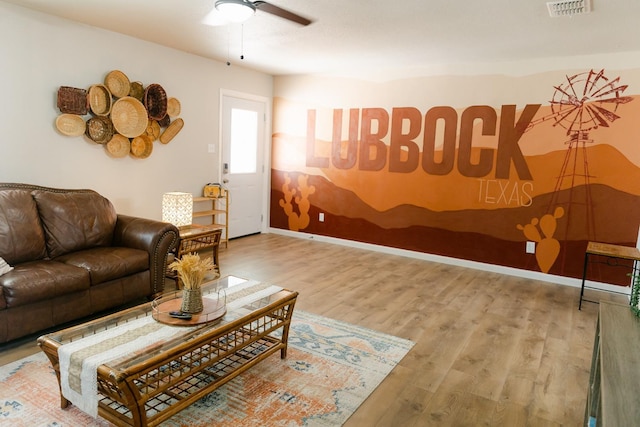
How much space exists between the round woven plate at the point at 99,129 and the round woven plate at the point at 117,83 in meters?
0.29

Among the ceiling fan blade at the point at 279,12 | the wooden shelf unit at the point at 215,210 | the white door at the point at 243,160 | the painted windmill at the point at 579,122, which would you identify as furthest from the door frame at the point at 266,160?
the painted windmill at the point at 579,122

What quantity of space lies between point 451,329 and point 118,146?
370 cm

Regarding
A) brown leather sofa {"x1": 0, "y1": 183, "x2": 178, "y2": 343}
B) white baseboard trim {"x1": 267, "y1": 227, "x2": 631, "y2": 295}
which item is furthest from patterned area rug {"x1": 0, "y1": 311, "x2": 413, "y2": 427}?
white baseboard trim {"x1": 267, "y1": 227, "x2": 631, "y2": 295}

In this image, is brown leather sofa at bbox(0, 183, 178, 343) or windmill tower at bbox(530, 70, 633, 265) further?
windmill tower at bbox(530, 70, 633, 265)

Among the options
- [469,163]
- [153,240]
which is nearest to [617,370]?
[153,240]

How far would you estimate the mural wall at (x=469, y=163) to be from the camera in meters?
4.42

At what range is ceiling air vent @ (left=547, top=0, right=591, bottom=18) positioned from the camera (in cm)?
295

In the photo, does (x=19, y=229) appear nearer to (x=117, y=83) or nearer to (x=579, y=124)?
(x=117, y=83)

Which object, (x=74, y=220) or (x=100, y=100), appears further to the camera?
(x=100, y=100)

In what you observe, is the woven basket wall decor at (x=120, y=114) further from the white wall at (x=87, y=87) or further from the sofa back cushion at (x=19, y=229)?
the sofa back cushion at (x=19, y=229)

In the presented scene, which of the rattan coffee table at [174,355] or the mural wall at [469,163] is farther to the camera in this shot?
the mural wall at [469,163]

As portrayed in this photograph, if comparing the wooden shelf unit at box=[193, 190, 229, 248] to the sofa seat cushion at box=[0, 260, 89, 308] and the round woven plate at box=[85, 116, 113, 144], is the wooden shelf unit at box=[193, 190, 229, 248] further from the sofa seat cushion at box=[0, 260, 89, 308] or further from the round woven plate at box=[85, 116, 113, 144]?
the sofa seat cushion at box=[0, 260, 89, 308]

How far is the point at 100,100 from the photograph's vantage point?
4.14 meters

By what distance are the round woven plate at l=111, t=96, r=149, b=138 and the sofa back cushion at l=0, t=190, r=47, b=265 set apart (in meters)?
1.27
